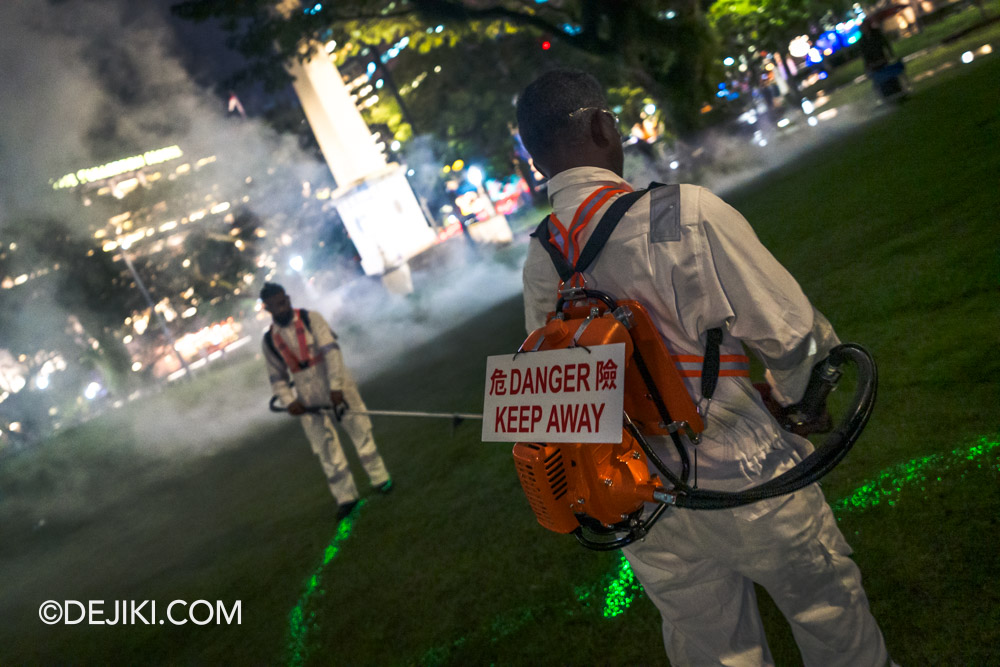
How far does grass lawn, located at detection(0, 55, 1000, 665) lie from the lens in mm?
2635

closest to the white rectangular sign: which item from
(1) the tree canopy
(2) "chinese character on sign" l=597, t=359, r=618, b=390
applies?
(2) "chinese character on sign" l=597, t=359, r=618, b=390

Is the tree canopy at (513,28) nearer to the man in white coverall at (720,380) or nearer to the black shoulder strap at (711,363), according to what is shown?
the man in white coverall at (720,380)

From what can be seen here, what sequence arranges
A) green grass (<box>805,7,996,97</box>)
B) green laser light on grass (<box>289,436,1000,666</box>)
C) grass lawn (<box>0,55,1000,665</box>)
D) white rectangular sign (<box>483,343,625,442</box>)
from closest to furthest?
white rectangular sign (<box>483,343,625,442</box>) → grass lawn (<box>0,55,1000,665</box>) → green laser light on grass (<box>289,436,1000,666</box>) → green grass (<box>805,7,996,97</box>)

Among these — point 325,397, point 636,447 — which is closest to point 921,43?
point 325,397

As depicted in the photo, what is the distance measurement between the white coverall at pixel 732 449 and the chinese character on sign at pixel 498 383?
324mm

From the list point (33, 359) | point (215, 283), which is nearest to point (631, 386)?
point (33, 359)

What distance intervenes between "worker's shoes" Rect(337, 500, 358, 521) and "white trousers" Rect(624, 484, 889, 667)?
4.33 metres

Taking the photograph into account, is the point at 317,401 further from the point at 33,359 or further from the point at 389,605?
the point at 33,359

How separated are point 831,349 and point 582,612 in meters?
1.98

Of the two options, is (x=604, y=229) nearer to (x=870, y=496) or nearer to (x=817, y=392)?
Answer: (x=817, y=392)

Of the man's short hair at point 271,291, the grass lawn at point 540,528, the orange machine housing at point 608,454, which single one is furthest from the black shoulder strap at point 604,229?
the man's short hair at point 271,291

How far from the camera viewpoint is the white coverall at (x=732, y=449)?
1.49 metres

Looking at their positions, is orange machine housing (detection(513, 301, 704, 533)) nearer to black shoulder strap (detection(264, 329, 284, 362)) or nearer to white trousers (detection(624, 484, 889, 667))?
white trousers (detection(624, 484, 889, 667))

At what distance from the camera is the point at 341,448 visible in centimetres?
574
